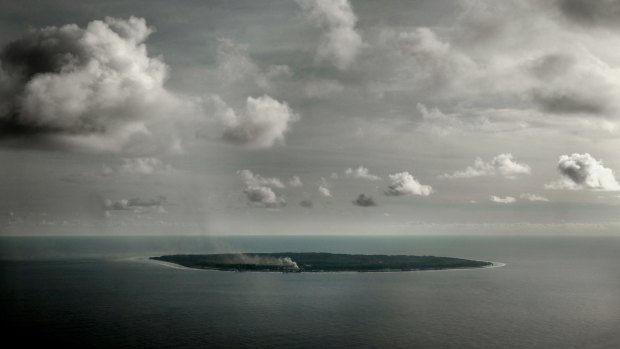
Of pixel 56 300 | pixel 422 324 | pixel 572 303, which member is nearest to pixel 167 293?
pixel 56 300

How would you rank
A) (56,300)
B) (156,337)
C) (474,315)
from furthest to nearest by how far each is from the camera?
1. (56,300)
2. (474,315)
3. (156,337)

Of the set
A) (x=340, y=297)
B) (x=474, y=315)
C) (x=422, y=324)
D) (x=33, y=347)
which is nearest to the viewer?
(x=33, y=347)

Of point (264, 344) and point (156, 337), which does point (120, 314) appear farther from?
point (264, 344)

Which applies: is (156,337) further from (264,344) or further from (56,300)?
(56,300)

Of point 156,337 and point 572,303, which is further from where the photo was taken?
point 572,303

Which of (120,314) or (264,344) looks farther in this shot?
(120,314)

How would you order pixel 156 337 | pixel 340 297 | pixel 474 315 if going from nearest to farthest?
pixel 156 337, pixel 474 315, pixel 340 297

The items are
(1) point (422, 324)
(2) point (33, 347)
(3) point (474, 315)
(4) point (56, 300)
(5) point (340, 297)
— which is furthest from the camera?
(5) point (340, 297)

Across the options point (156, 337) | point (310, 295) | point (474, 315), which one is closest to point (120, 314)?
point (156, 337)
